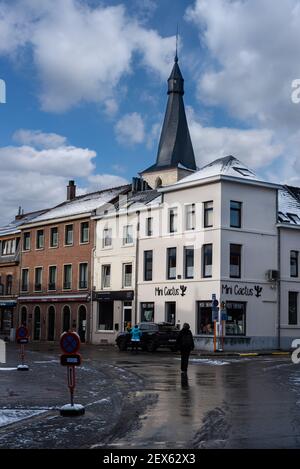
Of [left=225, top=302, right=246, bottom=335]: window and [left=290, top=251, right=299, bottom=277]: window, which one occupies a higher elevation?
[left=290, top=251, right=299, bottom=277]: window

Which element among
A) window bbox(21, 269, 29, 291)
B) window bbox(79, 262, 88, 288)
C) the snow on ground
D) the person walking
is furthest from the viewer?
window bbox(21, 269, 29, 291)

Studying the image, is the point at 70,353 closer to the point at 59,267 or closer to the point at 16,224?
the point at 59,267

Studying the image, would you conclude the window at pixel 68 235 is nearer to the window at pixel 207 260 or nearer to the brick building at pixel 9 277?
the brick building at pixel 9 277

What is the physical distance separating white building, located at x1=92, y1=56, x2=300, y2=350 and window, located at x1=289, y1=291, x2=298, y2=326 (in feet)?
0.20

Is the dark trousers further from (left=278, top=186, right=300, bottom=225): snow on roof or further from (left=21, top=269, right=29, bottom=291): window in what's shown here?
(left=21, top=269, right=29, bottom=291): window

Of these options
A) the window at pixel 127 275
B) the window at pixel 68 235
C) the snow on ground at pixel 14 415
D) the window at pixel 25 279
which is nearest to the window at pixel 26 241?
the window at pixel 25 279

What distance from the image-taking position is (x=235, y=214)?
4016 centimetres

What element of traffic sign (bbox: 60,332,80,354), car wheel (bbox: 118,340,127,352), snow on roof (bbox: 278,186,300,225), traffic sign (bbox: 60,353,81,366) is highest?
snow on roof (bbox: 278,186,300,225)

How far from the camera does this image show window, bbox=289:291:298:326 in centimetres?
4219

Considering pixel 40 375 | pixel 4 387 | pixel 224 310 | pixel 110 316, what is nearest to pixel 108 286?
pixel 110 316

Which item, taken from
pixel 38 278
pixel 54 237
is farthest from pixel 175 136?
pixel 38 278

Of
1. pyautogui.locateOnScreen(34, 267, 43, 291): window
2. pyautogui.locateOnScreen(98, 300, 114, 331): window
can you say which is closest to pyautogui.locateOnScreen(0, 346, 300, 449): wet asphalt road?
pyautogui.locateOnScreen(98, 300, 114, 331): window

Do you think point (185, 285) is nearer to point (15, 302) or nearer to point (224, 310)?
point (224, 310)

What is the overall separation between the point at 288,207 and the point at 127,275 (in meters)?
11.6
